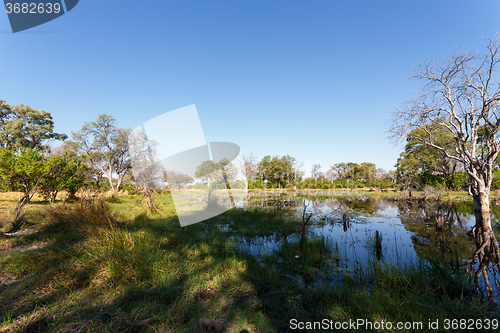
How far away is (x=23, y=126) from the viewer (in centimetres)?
3173

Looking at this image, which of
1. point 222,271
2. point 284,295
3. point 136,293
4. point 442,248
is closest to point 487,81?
point 442,248

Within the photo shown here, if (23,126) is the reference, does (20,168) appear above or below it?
below

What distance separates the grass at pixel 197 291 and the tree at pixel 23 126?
3911 cm

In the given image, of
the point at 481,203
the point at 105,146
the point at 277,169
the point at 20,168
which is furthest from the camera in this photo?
the point at 277,169

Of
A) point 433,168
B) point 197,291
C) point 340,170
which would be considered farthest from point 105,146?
point 340,170

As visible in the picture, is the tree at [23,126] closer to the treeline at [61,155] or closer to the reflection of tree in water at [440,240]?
the treeline at [61,155]

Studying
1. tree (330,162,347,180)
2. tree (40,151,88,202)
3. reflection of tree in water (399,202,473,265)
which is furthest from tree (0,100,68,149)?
tree (330,162,347,180)

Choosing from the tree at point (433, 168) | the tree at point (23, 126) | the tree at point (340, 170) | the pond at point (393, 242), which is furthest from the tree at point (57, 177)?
the tree at point (340, 170)

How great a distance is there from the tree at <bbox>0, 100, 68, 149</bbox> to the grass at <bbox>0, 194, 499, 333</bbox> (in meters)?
39.1

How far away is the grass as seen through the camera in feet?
8.06

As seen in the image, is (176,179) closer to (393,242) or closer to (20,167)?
(20,167)

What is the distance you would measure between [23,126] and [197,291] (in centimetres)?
4555

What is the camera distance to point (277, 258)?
5.14 meters

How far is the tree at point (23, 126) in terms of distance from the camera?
30.2m
